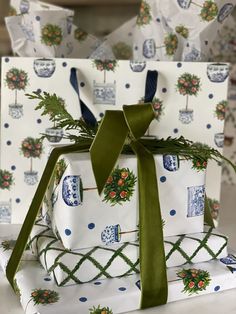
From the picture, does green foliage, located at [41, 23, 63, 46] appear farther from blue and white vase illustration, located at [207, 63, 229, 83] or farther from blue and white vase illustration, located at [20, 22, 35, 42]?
blue and white vase illustration, located at [207, 63, 229, 83]

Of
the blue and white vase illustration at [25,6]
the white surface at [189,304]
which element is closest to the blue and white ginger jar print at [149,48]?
the blue and white vase illustration at [25,6]

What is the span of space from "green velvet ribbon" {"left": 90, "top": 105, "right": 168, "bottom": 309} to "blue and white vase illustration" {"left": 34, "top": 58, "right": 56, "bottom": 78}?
237mm

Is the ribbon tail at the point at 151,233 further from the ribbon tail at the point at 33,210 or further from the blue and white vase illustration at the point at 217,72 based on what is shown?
the blue and white vase illustration at the point at 217,72

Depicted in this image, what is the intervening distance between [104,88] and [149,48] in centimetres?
13

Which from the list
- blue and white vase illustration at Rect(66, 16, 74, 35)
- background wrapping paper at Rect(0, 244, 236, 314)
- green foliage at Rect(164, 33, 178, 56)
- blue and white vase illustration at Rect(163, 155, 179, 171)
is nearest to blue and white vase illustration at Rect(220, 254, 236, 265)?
background wrapping paper at Rect(0, 244, 236, 314)

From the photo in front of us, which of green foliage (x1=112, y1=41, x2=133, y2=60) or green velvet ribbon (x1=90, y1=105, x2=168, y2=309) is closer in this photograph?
green velvet ribbon (x1=90, y1=105, x2=168, y2=309)

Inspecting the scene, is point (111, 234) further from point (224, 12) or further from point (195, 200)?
point (224, 12)

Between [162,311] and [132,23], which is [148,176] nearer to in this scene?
[162,311]

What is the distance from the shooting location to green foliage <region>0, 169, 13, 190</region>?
76 cm

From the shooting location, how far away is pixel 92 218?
523 mm

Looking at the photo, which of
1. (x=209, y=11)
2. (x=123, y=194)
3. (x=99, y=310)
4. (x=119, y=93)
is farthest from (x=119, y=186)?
(x=209, y=11)

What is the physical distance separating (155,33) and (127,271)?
425 millimetres

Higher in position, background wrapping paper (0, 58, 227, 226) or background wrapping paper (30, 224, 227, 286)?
background wrapping paper (0, 58, 227, 226)

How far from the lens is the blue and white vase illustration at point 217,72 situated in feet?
2.39
